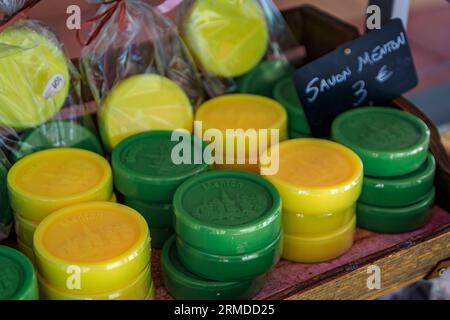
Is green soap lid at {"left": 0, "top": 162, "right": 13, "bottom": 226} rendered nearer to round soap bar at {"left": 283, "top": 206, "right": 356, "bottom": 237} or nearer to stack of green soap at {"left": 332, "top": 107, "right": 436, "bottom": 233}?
round soap bar at {"left": 283, "top": 206, "right": 356, "bottom": 237}

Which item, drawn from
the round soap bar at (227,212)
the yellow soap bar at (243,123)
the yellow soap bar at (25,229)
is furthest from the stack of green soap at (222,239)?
the yellow soap bar at (25,229)

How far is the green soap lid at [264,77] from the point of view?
4.82 feet

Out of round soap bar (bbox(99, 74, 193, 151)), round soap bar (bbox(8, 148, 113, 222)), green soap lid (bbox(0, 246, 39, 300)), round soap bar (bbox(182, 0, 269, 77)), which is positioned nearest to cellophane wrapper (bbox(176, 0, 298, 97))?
round soap bar (bbox(182, 0, 269, 77))

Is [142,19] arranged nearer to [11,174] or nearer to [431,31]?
[11,174]

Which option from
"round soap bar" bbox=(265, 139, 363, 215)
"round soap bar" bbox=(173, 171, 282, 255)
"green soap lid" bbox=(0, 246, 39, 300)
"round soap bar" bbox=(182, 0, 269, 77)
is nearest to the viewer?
"green soap lid" bbox=(0, 246, 39, 300)

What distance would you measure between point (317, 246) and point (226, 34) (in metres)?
0.51

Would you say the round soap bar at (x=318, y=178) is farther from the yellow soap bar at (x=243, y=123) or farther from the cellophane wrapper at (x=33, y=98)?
the cellophane wrapper at (x=33, y=98)

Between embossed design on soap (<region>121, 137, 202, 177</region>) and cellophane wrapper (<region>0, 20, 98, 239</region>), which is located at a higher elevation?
cellophane wrapper (<region>0, 20, 98, 239</region>)

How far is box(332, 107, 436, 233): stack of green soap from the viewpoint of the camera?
122 centimetres

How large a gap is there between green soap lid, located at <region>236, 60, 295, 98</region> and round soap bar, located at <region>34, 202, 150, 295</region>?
521 mm

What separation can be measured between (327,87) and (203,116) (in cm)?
26

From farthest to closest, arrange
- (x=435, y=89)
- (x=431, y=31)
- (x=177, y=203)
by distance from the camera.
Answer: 1. (x=431, y=31)
2. (x=435, y=89)
3. (x=177, y=203)
